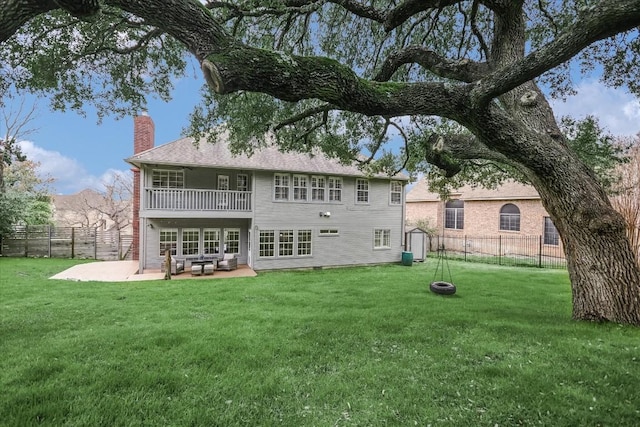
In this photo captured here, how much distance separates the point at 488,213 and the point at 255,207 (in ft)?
57.0

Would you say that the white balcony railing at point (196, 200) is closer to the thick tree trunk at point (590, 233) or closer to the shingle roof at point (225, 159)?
the shingle roof at point (225, 159)

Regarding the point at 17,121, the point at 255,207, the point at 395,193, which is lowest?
the point at 255,207

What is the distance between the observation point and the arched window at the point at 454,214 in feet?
81.7

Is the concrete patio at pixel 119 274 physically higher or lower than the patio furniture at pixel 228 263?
lower

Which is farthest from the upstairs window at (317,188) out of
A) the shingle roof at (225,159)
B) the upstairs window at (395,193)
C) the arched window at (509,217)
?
the arched window at (509,217)

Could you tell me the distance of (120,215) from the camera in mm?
26281

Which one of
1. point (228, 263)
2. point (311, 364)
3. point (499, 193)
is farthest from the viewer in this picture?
point (499, 193)

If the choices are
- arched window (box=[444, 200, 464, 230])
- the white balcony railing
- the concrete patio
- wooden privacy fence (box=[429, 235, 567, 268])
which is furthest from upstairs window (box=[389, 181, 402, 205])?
arched window (box=[444, 200, 464, 230])

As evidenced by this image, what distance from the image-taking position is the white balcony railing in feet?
41.7

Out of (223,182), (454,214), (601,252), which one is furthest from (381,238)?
(601,252)

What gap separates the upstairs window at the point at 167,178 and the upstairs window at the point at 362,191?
872cm

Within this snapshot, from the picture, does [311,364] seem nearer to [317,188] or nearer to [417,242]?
[317,188]

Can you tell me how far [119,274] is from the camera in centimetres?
1241

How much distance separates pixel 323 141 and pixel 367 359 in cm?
761
